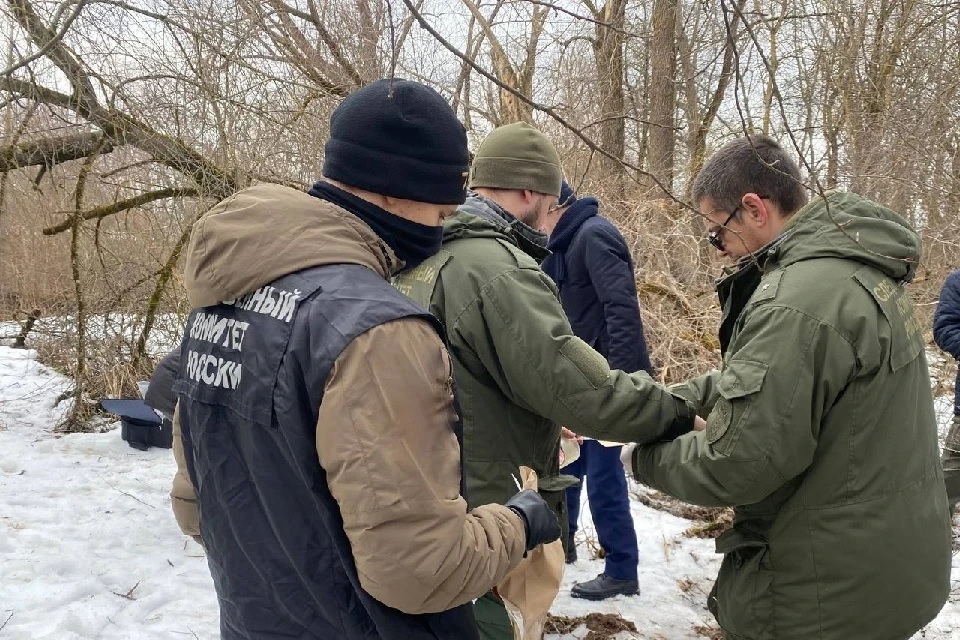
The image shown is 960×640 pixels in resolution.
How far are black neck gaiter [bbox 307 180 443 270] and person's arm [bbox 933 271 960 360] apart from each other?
437cm

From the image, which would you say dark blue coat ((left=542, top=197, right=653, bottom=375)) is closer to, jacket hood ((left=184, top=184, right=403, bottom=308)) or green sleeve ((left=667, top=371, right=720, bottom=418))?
green sleeve ((left=667, top=371, right=720, bottom=418))

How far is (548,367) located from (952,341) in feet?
12.9

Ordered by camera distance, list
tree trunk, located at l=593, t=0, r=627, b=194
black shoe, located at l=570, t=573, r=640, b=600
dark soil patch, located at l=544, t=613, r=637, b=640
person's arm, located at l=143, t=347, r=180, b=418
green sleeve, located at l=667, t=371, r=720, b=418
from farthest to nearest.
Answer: tree trunk, located at l=593, t=0, r=627, b=194, black shoe, located at l=570, t=573, r=640, b=600, dark soil patch, located at l=544, t=613, r=637, b=640, person's arm, located at l=143, t=347, r=180, b=418, green sleeve, located at l=667, t=371, r=720, b=418

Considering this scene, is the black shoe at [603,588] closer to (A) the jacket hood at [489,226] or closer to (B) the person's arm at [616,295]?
(B) the person's arm at [616,295]

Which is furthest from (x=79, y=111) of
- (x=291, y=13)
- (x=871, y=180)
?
(x=871, y=180)

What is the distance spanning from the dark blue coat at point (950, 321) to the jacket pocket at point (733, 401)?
3.64 meters

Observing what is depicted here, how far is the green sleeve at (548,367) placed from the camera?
1844 millimetres

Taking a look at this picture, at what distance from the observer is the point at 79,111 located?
636cm

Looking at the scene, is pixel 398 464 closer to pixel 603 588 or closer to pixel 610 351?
pixel 610 351

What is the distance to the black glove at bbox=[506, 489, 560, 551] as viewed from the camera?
1.45 metres

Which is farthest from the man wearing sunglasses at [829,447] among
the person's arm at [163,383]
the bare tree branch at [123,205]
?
the bare tree branch at [123,205]

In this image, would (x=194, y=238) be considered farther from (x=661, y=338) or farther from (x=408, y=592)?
(x=661, y=338)

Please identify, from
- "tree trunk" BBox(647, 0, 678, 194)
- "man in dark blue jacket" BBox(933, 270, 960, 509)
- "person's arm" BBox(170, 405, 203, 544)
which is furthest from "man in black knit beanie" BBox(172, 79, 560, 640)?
"tree trunk" BBox(647, 0, 678, 194)

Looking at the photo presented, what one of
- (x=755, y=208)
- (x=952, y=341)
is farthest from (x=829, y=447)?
(x=952, y=341)
